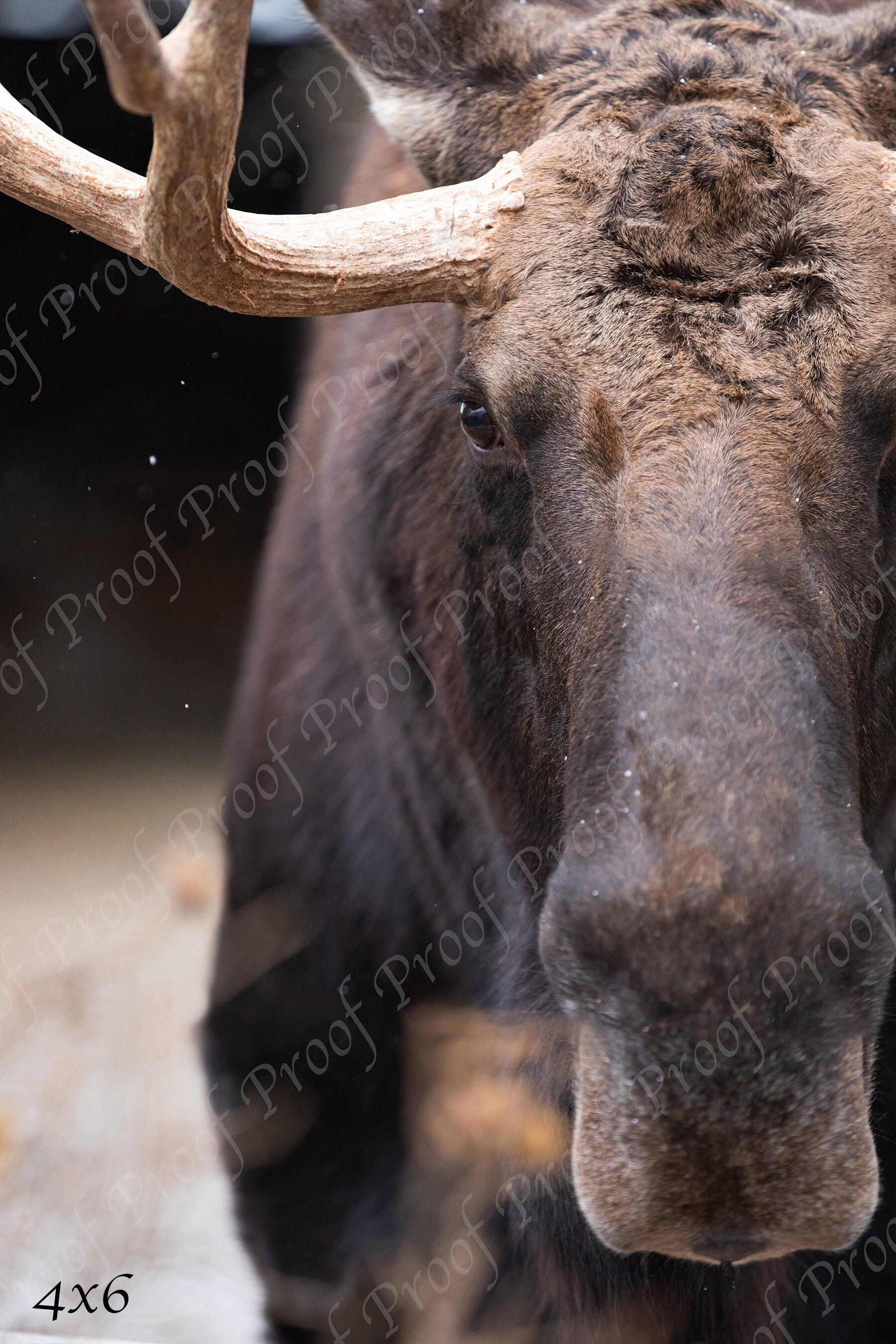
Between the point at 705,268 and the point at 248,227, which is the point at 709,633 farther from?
the point at 248,227

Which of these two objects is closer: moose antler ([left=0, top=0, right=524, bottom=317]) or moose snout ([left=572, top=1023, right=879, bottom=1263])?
moose snout ([left=572, top=1023, right=879, bottom=1263])

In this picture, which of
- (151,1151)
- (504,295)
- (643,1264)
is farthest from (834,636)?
(151,1151)

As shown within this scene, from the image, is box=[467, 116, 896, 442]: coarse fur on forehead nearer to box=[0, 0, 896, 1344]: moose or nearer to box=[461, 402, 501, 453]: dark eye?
box=[0, 0, 896, 1344]: moose

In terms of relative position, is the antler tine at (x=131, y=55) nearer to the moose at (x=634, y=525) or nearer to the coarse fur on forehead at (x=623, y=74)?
the moose at (x=634, y=525)

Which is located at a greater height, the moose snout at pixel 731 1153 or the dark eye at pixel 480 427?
the dark eye at pixel 480 427

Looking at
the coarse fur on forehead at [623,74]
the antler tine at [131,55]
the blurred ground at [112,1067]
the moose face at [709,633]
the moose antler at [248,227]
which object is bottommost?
the blurred ground at [112,1067]

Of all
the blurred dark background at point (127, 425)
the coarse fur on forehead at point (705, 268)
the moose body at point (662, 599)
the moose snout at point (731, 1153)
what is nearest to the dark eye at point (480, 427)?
the moose body at point (662, 599)

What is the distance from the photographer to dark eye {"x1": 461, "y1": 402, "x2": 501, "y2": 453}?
84.1 inches

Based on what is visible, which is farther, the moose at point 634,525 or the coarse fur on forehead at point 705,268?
the coarse fur on forehead at point 705,268

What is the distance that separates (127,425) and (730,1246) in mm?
4793

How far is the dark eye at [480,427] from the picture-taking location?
2.14 metres

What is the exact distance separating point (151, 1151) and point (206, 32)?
4.83 m

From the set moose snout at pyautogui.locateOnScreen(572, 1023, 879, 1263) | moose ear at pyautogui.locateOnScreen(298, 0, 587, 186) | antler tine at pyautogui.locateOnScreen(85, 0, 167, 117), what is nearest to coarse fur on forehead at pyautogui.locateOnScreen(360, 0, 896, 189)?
moose ear at pyautogui.locateOnScreen(298, 0, 587, 186)

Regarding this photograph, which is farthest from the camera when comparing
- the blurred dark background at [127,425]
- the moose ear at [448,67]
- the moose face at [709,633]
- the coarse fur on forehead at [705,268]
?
the blurred dark background at [127,425]
